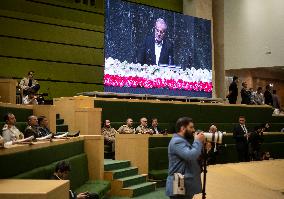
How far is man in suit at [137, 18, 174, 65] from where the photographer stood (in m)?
12.9

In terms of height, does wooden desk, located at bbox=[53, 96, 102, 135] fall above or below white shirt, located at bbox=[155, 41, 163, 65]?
below

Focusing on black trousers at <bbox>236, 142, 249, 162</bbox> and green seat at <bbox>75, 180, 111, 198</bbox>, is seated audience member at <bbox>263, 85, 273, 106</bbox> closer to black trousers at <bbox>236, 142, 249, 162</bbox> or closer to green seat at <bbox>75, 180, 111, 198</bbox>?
black trousers at <bbox>236, 142, 249, 162</bbox>

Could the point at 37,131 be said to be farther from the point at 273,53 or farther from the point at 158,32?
the point at 273,53

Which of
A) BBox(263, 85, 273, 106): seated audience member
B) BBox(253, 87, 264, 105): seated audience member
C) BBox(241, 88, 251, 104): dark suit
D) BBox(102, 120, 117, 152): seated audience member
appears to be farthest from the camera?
BBox(263, 85, 273, 106): seated audience member

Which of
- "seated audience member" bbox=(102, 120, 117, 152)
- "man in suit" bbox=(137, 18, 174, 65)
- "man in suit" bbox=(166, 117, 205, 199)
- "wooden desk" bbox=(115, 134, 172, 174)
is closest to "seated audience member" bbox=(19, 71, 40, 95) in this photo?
"seated audience member" bbox=(102, 120, 117, 152)

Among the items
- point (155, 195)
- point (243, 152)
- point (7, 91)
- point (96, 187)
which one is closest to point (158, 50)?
point (243, 152)

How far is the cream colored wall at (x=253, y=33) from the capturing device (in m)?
15.1

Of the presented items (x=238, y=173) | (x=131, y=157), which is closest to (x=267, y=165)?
(x=238, y=173)

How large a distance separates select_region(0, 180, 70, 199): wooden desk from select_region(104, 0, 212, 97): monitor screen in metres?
8.73

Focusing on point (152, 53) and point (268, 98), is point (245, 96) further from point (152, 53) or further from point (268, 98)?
point (152, 53)

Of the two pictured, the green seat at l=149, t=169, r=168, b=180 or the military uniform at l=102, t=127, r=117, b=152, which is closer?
the green seat at l=149, t=169, r=168, b=180

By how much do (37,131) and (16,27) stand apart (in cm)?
525

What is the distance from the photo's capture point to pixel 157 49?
13117 millimetres

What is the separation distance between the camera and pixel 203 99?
44.2ft
